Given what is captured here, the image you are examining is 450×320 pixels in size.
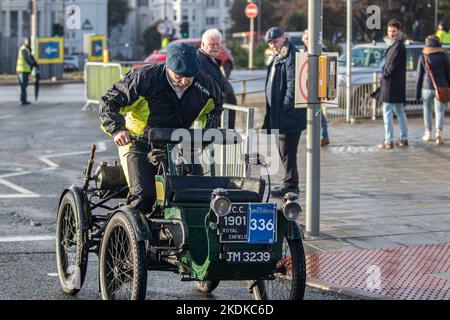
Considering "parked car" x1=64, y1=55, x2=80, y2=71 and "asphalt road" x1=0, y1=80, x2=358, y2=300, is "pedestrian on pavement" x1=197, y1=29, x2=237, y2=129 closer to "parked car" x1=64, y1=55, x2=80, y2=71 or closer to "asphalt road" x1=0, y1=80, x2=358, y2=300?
"asphalt road" x1=0, y1=80, x2=358, y2=300

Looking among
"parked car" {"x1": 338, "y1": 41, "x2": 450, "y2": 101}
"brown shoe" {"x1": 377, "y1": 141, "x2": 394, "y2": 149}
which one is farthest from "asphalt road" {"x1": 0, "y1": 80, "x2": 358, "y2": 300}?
"parked car" {"x1": 338, "y1": 41, "x2": 450, "y2": 101}

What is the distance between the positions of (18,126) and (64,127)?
94 centimetres

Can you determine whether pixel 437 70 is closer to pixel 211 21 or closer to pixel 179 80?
pixel 179 80

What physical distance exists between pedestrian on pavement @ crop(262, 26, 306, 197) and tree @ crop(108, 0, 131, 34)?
10733 centimetres

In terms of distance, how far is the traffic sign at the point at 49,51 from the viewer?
144 feet

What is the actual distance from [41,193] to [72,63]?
5323 cm

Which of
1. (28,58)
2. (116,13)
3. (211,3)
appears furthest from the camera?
(211,3)

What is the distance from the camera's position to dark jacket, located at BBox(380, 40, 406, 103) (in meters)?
16.8

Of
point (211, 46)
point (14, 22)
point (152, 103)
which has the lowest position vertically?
point (152, 103)

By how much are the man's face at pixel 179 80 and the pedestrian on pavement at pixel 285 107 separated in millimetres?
4988

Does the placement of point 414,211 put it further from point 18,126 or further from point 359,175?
point 18,126

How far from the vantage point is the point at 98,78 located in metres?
26.2

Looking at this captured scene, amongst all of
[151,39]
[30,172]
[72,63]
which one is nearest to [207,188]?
[30,172]

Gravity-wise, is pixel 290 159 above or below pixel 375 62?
below
